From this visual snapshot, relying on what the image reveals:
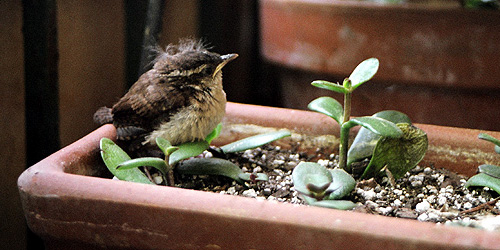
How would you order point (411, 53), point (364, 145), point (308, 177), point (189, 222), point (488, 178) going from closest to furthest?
1. point (189, 222)
2. point (308, 177)
3. point (488, 178)
4. point (364, 145)
5. point (411, 53)

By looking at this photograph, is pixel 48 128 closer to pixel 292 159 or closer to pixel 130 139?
pixel 130 139

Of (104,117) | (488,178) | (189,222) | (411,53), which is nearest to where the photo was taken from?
(189,222)

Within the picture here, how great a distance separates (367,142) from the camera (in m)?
1.16

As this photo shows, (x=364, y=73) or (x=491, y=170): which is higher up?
(x=364, y=73)

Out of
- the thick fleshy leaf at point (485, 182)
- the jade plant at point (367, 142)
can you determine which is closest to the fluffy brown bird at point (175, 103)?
the jade plant at point (367, 142)

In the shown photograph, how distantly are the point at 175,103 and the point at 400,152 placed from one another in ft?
1.52

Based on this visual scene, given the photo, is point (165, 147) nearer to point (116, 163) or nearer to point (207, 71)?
point (116, 163)

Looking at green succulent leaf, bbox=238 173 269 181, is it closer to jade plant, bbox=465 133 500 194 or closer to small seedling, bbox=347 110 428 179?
small seedling, bbox=347 110 428 179

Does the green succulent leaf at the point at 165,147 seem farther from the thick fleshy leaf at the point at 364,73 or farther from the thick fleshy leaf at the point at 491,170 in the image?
the thick fleshy leaf at the point at 491,170

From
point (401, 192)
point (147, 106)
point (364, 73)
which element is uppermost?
point (364, 73)

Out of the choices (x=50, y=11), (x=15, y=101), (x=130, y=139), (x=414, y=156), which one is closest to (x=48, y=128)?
(x=15, y=101)

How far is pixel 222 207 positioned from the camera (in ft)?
2.65

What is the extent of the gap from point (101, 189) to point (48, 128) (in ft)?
2.28

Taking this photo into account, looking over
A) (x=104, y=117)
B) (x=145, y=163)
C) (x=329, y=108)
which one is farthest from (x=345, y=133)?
(x=104, y=117)
